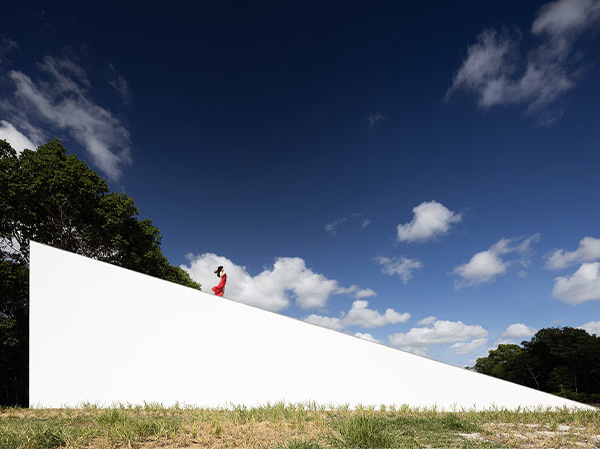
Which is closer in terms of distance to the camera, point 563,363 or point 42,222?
point 42,222

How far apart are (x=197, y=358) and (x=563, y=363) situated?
3775cm

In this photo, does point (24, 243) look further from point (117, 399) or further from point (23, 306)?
point (117, 399)

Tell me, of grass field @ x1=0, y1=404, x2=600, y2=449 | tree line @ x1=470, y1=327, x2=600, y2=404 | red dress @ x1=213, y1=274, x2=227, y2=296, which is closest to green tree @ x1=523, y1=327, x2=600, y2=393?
tree line @ x1=470, y1=327, x2=600, y2=404

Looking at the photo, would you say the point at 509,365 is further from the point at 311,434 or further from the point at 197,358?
the point at 311,434

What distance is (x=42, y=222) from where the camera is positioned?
522 inches

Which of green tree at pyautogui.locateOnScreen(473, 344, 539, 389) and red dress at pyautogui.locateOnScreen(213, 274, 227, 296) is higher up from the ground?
red dress at pyautogui.locateOnScreen(213, 274, 227, 296)

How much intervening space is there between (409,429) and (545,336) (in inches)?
1428

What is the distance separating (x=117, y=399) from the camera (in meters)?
7.65

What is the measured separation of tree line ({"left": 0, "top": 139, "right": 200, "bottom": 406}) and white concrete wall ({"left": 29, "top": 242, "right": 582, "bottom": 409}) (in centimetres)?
565

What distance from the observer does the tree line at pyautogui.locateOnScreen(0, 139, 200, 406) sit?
1234 centimetres

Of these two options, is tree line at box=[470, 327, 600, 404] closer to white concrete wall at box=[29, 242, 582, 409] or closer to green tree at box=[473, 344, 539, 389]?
green tree at box=[473, 344, 539, 389]

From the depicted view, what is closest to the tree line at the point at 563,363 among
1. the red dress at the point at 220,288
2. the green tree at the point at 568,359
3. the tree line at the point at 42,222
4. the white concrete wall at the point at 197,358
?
the green tree at the point at 568,359

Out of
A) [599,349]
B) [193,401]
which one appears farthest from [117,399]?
[599,349]

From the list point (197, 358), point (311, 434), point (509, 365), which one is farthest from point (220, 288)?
point (509, 365)
